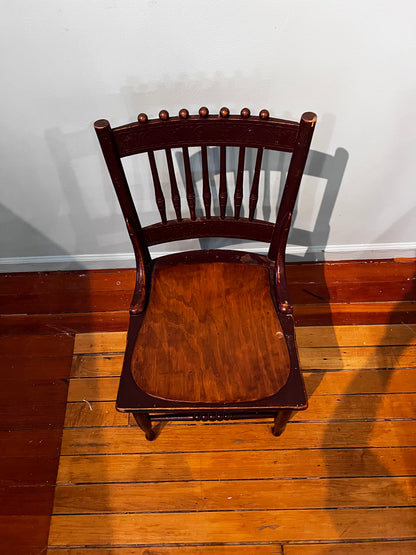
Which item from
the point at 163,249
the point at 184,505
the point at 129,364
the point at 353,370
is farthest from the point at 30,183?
the point at 353,370

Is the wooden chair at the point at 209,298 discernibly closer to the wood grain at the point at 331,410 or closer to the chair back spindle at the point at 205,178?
→ the chair back spindle at the point at 205,178

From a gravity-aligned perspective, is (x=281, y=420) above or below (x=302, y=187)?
below

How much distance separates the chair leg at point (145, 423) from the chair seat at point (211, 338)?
0.63ft

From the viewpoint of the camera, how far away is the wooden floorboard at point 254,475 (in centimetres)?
157

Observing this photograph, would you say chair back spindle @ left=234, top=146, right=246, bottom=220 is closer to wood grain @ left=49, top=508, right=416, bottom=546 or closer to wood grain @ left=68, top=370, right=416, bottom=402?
wood grain @ left=68, top=370, right=416, bottom=402

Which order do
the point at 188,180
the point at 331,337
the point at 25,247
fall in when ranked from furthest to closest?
the point at 25,247 < the point at 331,337 < the point at 188,180

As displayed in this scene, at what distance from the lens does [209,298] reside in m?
1.48

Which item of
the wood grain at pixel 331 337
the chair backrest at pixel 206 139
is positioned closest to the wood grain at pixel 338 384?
the wood grain at pixel 331 337

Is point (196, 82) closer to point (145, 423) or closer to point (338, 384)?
point (145, 423)

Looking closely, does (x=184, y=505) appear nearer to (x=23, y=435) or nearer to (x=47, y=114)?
(x=23, y=435)

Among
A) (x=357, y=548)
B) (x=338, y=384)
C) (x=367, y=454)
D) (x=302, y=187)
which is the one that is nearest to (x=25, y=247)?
(x=302, y=187)

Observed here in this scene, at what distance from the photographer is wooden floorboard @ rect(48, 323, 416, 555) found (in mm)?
1565

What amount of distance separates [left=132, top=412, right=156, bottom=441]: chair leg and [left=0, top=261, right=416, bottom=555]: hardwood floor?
5 cm

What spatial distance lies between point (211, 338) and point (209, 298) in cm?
15
